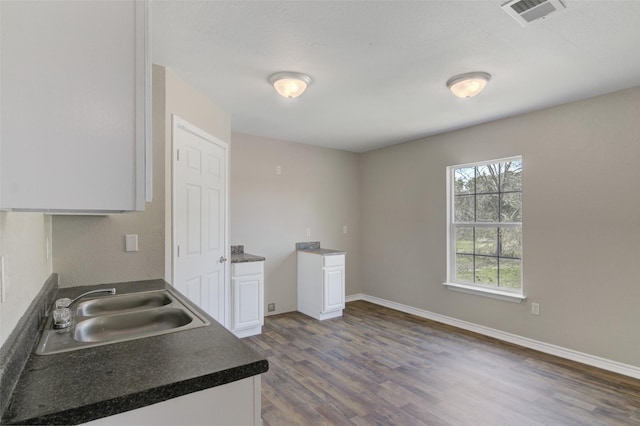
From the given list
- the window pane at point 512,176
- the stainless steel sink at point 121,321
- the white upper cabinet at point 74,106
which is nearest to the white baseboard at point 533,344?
the window pane at point 512,176

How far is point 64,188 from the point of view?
0.72 metres

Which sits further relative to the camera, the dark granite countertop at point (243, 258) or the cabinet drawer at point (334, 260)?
the cabinet drawer at point (334, 260)

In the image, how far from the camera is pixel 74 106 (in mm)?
731

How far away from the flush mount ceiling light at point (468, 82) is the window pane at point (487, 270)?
203cm

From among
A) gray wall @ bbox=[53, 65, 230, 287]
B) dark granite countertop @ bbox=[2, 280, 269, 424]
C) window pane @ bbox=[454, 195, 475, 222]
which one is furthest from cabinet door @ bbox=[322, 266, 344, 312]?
dark granite countertop @ bbox=[2, 280, 269, 424]

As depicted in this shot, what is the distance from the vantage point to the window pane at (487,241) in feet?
12.3

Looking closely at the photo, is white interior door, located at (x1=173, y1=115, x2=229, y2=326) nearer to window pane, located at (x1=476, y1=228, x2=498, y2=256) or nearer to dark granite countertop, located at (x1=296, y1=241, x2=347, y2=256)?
dark granite countertop, located at (x1=296, y1=241, x2=347, y2=256)

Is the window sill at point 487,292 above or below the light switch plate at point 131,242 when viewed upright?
below

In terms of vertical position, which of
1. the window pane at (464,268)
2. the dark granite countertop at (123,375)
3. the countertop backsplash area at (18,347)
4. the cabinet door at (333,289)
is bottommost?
the cabinet door at (333,289)

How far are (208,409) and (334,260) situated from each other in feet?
11.6

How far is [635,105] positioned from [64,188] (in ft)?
12.6

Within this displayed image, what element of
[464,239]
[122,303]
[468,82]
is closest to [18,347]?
[122,303]

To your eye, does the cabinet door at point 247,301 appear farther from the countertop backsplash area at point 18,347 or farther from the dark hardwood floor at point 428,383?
the countertop backsplash area at point 18,347

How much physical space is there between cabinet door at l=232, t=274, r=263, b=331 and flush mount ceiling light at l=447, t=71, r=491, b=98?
8.96ft
